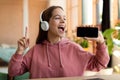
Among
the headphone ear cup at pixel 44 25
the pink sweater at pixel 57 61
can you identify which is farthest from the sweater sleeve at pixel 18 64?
the headphone ear cup at pixel 44 25

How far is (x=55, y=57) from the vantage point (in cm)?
138

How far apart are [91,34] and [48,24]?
258 millimetres

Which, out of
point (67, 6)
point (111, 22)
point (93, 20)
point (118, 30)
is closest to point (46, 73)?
point (118, 30)

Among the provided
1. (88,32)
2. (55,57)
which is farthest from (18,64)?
(88,32)

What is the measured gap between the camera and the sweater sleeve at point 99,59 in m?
1.30

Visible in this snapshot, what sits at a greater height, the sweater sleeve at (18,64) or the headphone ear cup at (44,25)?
the headphone ear cup at (44,25)

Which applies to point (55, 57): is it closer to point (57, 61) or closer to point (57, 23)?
point (57, 61)

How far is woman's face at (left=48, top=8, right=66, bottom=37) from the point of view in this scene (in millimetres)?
1358

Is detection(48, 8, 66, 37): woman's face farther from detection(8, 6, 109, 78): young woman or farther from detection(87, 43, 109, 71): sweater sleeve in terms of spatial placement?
detection(87, 43, 109, 71): sweater sleeve

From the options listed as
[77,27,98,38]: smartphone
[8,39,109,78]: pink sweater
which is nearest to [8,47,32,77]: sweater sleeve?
[8,39,109,78]: pink sweater

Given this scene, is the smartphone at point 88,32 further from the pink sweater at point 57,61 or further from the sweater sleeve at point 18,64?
the sweater sleeve at point 18,64

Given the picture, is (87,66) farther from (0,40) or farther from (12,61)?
(0,40)

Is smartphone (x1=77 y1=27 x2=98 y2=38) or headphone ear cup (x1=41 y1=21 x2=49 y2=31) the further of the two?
headphone ear cup (x1=41 y1=21 x2=49 y2=31)

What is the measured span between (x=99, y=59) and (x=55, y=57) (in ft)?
0.74
